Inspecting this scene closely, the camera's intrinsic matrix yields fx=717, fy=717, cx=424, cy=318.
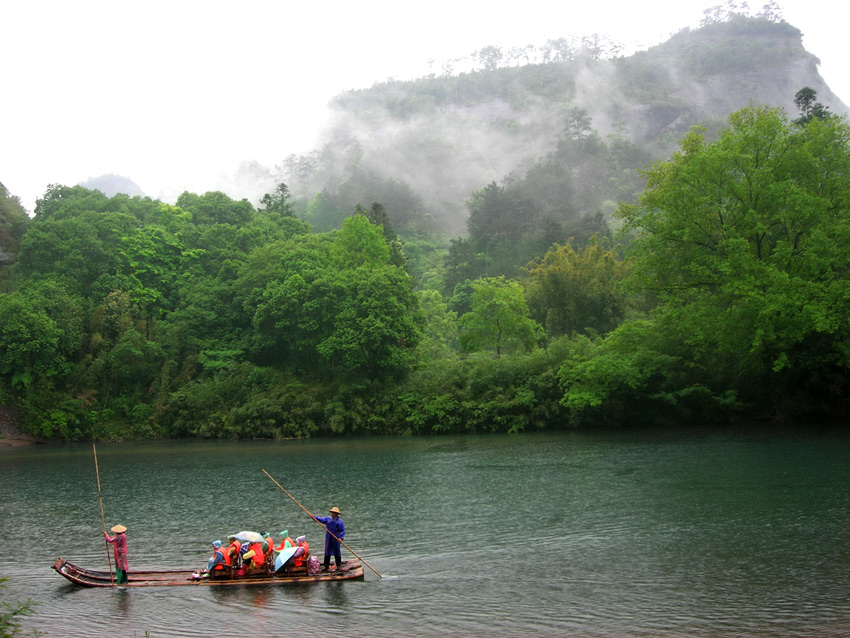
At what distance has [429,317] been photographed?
76812 millimetres

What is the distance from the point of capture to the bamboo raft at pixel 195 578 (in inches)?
707

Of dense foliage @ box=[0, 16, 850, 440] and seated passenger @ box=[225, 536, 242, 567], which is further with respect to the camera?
dense foliage @ box=[0, 16, 850, 440]

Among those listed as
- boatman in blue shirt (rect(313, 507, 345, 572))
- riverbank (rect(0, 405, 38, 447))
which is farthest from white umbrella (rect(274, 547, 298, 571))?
riverbank (rect(0, 405, 38, 447))

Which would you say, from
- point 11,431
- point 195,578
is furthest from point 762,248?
point 11,431

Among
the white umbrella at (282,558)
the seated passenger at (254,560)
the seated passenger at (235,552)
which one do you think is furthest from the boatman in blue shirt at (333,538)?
the seated passenger at (235,552)

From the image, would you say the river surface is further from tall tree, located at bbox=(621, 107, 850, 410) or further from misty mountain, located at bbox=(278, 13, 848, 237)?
misty mountain, located at bbox=(278, 13, 848, 237)

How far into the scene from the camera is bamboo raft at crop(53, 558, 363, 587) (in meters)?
18.0

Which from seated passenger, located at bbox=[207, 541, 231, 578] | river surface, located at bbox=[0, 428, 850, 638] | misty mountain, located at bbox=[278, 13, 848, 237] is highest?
misty mountain, located at bbox=[278, 13, 848, 237]

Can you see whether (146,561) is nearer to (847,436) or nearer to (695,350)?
(847,436)

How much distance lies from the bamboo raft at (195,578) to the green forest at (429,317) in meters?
29.5

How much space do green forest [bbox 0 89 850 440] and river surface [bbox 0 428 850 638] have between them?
749cm

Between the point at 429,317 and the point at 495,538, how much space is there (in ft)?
183

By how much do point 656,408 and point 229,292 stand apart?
39.1 m

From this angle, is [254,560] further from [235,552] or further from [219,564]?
[219,564]
